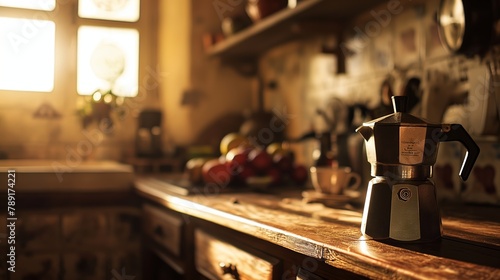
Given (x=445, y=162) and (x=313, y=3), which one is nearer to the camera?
(x=445, y=162)

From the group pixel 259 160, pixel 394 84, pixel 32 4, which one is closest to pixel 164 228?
pixel 259 160

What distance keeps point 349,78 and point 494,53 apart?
74cm

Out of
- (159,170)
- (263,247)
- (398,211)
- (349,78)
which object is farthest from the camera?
(159,170)

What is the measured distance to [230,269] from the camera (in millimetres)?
1247

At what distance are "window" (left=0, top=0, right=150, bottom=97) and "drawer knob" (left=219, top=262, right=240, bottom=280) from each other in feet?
5.43

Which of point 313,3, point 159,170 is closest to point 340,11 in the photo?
point 313,3

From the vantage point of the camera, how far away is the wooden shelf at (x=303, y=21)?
1815mm

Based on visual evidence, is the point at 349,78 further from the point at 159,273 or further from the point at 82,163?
the point at 82,163

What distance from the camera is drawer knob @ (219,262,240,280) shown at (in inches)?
48.2

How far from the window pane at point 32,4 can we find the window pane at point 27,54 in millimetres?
68

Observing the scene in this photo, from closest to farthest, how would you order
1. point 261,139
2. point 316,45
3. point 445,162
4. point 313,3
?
point 445,162, point 313,3, point 316,45, point 261,139

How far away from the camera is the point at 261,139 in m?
2.50

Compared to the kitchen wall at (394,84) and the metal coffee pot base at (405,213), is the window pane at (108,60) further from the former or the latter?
the metal coffee pot base at (405,213)

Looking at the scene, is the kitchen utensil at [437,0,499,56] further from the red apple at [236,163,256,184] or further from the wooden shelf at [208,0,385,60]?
the red apple at [236,163,256,184]
